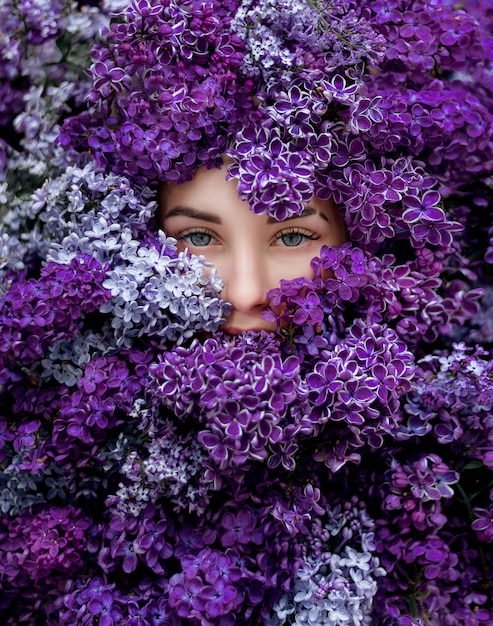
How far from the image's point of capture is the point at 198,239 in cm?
135

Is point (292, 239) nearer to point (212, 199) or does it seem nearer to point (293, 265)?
point (293, 265)

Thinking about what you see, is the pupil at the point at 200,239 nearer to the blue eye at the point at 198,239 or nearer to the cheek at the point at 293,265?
the blue eye at the point at 198,239

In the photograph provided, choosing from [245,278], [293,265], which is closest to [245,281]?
[245,278]

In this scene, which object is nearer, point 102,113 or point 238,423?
point 238,423

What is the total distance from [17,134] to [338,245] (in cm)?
70

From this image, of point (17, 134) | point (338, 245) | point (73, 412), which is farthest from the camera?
point (17, 134)

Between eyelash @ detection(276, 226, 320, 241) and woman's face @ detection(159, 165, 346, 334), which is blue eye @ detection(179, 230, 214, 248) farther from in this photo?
eyelash @ detection(276, 226, 320, 241)

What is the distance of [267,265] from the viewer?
1.32 m

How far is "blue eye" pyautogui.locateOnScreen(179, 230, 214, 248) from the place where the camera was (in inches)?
53.0

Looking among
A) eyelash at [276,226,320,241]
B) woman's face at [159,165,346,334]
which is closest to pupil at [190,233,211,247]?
woman's face at [159,165,346,334]

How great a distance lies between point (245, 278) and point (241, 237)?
0.08m

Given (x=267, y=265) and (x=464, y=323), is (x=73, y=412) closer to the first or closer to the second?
(x=267, y=265)

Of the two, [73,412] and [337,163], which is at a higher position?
[337,163]

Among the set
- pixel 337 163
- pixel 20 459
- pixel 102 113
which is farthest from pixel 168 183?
pixel 20 459
